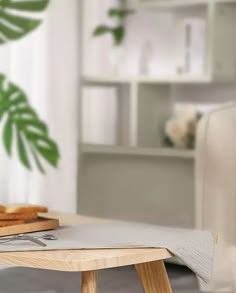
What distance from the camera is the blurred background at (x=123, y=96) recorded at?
341cm

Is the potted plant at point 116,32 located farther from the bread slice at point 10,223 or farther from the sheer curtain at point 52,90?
the bread slice at point 10,223

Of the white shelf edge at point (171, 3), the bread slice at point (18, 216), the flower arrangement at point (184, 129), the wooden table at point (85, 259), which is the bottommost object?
the wooden table at point (85, 259)

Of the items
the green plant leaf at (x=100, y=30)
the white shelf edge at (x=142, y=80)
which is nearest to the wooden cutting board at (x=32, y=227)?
the white shelf edge at (x=142, y=80)

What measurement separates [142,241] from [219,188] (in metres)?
0.67

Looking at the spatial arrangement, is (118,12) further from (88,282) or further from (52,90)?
(88,282)

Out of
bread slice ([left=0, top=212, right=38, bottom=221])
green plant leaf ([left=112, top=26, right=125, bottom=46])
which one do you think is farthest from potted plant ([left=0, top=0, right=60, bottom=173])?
bread slice ([left=0, top=212, right=38, bottom=221])

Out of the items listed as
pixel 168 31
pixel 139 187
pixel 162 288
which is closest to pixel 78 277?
pixel 139 187

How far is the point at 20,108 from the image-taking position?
3383 millimetres

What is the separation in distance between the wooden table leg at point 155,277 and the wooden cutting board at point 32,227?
24 centimetres

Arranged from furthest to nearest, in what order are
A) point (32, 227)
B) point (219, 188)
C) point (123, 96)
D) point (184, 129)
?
point (123, 96) < point (184, 129) < point (219, 188) < point (32, 227)

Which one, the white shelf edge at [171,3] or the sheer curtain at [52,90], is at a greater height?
the white shelf edge at [171,3]

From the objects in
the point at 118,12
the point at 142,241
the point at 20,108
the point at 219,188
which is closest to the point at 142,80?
the point at 118,12

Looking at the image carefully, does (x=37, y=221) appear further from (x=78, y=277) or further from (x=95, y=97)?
(x=95, y=97)

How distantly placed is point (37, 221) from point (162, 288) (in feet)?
1.10
